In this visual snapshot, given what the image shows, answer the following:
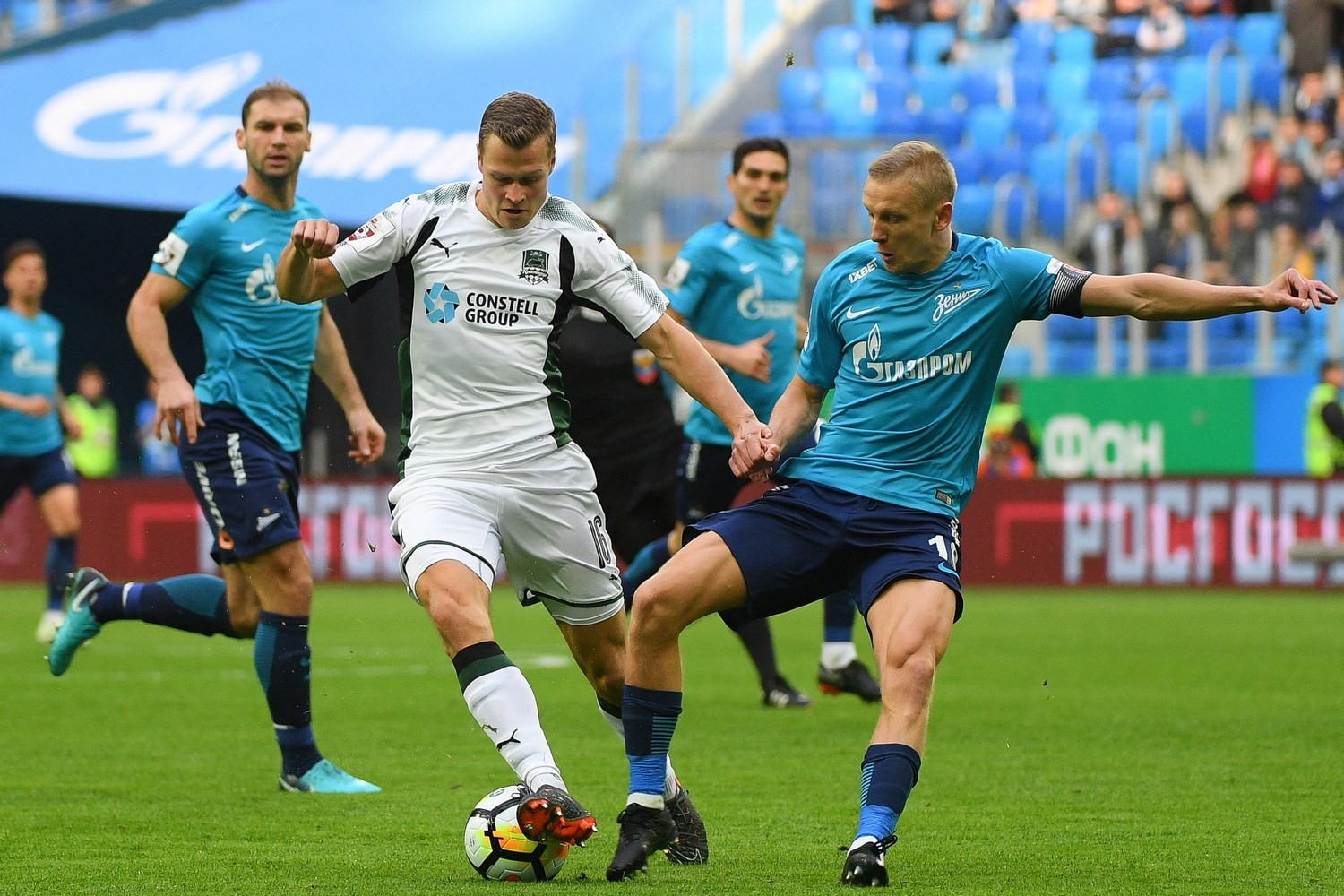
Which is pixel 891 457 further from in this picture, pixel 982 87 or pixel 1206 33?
pixel 1206 33

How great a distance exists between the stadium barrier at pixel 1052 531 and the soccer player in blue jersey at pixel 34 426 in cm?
415

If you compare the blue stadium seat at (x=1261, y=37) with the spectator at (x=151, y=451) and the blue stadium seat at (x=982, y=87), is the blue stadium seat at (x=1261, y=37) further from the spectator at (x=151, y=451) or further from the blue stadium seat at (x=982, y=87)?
the spectator at (x=151, y=451)

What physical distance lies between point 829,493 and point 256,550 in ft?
7.58

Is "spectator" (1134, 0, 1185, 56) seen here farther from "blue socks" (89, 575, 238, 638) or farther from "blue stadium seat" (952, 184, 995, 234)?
"blue socks" (89, 575, 238, 638)

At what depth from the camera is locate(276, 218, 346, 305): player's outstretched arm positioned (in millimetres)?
5434

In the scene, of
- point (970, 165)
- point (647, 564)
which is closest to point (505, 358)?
point (647, 564)

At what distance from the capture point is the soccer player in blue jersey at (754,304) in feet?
31.0

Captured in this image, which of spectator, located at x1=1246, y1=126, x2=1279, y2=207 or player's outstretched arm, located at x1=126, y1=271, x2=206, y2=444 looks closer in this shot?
player's outstretched arm, located at x1=126, y1=271, x2=206, y2=444

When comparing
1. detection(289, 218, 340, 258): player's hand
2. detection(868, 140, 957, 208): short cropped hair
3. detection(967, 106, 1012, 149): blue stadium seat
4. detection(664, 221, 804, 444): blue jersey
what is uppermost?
detection(967, 106, 1012, 149): blue stadium seat

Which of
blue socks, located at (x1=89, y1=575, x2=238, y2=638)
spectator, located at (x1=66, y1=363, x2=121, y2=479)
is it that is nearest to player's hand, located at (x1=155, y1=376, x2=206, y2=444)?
blue socks, located at (x1=89, y1=575, x2=238, y2=638)

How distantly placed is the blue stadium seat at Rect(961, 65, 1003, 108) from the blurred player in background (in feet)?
46.2

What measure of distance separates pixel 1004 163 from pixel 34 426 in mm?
12922

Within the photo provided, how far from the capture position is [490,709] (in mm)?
5219

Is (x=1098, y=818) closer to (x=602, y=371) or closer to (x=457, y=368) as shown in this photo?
(x=457, y=368)
